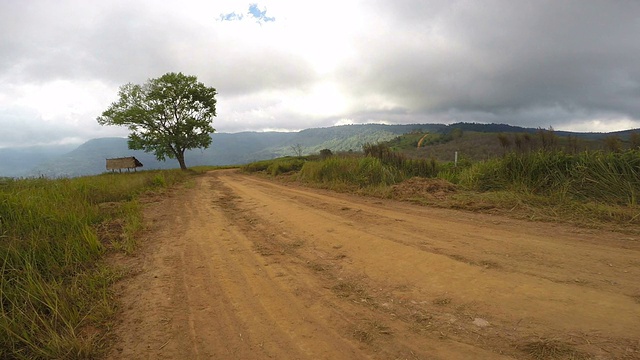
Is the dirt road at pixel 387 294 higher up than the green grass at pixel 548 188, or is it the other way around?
the green grass at pixel 548 188

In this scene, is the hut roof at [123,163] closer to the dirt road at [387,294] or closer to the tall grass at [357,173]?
the tall grass at [357,173]

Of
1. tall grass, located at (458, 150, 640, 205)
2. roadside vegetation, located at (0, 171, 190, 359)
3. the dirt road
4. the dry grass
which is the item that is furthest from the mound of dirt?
roadside vegetation, located at (0, 171, 190, 359)

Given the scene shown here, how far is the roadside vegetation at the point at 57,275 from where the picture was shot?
8.25 feet

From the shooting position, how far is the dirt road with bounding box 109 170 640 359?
7.64 ft

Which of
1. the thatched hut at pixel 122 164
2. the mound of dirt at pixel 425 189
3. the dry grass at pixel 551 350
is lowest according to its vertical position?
the dry grass at pixel 551 350

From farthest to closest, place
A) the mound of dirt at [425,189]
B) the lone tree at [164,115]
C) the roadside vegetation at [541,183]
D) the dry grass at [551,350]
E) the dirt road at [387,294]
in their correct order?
the lone tree at [164,115], the mound of dirt at [425,189], the roadside vegetation at [541,183], the dirt road at [387,294], the dry grass at [551,350]

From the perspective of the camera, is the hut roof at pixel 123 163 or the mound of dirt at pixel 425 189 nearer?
the mound of dirt at pixel 425 189

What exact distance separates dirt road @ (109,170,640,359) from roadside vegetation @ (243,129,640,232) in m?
1.08

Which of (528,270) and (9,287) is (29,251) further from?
(528,270)

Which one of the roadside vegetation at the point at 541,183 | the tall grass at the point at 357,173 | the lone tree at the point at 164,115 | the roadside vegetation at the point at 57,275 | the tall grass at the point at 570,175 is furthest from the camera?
the lone tree at the point at 164,115

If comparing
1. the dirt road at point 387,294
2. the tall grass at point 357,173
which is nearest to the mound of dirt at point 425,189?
the tall grass at point 357,173

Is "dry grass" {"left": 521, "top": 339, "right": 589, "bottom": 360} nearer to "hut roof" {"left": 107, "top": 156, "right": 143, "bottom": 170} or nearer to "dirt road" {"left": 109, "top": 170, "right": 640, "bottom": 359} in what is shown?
"dirt road" {"left": 109, "top": 170, "right": 640, "bottom": 359}

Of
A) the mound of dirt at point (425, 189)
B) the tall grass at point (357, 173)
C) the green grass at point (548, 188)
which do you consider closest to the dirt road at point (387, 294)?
the green grass at point (548, 188)

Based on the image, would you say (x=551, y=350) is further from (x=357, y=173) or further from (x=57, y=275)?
(x=357, y=173)
